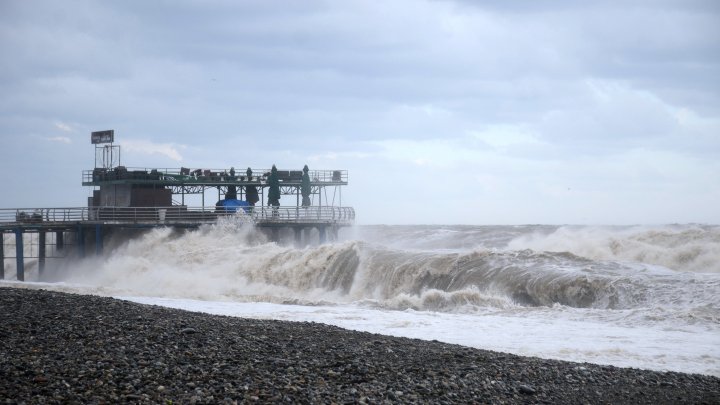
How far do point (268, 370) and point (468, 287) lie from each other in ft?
52.1

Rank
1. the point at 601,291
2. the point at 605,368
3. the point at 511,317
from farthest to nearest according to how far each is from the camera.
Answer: the point at 601,291 < the point at 511,317 < the point at 605,368

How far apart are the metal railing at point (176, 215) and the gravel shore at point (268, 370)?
92.1ft

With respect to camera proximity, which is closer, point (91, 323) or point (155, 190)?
point (91, 323)

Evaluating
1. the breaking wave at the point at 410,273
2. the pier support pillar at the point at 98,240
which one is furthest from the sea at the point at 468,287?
the pier support pillar at the point at 98,240

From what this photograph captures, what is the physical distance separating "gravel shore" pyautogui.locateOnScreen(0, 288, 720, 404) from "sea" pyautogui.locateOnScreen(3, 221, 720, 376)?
2.24m

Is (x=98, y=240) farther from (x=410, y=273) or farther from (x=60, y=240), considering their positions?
(x=410, y=273)

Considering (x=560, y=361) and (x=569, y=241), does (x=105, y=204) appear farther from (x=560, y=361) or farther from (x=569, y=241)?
(x=560, y=361)

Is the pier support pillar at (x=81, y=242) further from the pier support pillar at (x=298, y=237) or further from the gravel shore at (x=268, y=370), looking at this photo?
the gravel shore at (x=268, y=370)

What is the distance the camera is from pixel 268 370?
37.6 ft

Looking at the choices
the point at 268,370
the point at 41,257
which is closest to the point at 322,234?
the point at 41,257

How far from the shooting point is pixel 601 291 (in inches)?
906

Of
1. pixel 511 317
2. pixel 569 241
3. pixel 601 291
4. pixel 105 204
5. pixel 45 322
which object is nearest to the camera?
pixel 45 322

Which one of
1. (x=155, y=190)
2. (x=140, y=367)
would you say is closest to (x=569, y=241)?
(x=155, y=190)

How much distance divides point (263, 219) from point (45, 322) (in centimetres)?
3023
